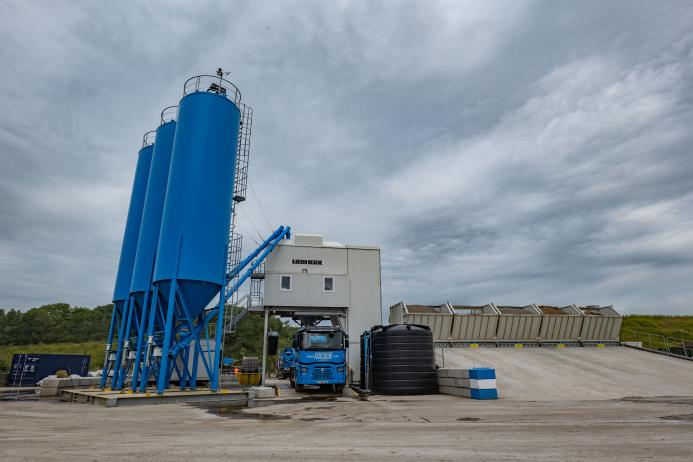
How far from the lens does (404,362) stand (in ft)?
60.6

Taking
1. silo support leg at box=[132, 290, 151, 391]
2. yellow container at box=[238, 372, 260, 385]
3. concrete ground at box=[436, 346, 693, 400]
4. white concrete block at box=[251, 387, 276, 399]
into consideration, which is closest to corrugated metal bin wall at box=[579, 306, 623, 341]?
concrete ground at box=[436, 346, 693, 400]

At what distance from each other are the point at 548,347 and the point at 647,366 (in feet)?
19.0

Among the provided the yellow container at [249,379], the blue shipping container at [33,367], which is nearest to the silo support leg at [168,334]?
the yellow container at [249,379]

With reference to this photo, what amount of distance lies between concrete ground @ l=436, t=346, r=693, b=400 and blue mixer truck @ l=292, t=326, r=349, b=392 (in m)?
5.92

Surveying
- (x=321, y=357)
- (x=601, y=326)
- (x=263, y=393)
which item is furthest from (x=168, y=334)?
(x=601, y=326)

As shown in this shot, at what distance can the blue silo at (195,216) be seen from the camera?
17484 millimetres

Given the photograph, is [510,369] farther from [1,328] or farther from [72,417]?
[1,328]

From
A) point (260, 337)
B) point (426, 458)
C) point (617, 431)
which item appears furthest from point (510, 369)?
point (260, 337)

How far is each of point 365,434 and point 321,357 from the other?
1168cm

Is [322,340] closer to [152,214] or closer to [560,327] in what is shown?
[152,214]

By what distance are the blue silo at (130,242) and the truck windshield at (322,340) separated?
426 inches

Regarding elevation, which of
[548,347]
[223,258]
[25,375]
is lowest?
[25,375]

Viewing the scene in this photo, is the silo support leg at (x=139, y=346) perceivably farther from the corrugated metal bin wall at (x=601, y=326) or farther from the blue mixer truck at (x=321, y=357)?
the corrugated metal bin wall at (x=601, y=326)

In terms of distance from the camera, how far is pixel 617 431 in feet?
25.2
